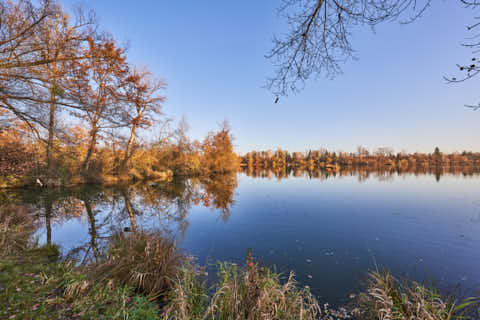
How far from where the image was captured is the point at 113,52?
5062 mm

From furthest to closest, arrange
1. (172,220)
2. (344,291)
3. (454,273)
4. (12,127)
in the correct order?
1. (172,220)
2. (12,127)
3. (454,273)
4. (344,291)

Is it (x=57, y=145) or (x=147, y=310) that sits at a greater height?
(x=57, y=145)

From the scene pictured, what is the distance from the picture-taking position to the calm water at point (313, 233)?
412 centimetres

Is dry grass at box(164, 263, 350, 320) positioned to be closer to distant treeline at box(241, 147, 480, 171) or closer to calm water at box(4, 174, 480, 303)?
calm water at box(4, 174, 480, 303)

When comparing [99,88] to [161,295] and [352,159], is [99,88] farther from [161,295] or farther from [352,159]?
[352,159]

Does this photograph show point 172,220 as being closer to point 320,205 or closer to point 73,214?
point 73,214

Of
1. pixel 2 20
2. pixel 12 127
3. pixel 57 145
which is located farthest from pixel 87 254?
pixel 2 20

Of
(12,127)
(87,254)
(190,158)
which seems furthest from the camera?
(190,158)

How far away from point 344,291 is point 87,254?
5.75 m

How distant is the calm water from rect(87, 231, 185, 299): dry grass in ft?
4.58

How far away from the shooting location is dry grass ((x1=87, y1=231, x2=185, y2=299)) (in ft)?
10.0

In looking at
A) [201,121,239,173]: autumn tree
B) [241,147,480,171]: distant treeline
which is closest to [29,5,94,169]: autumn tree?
[201,121,239,173]: autumn tree

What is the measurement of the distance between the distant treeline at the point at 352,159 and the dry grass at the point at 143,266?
7925 centimetres

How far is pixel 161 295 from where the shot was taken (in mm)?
3043
